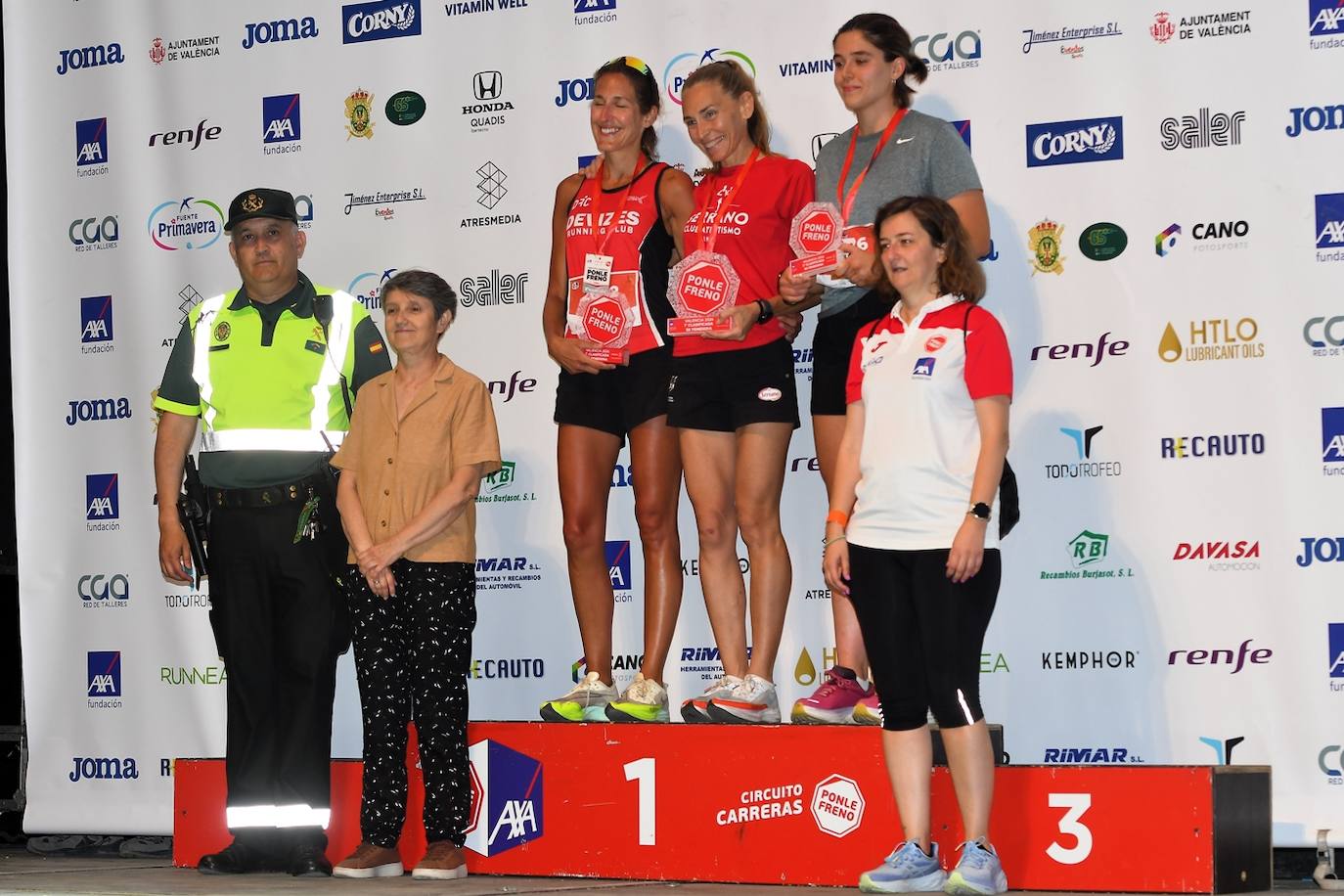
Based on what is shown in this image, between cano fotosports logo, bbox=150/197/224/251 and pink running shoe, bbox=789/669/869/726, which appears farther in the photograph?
cano fotosports logo, bbox=150/197/224/251

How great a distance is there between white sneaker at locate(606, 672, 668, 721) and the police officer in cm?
79

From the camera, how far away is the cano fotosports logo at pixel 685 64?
5.37 meters

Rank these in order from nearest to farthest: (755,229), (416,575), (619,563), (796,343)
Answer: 1. (416,575)
2. (755,229)
3. (796,343)
4. (619,563)

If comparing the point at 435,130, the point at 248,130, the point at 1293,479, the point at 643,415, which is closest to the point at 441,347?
the point at 435,130

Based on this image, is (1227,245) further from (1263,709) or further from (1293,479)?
(1263,709)

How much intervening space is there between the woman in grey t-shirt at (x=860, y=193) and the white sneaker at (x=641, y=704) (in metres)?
0.42

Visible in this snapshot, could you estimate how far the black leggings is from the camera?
11.6ft

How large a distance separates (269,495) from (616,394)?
1000 mm

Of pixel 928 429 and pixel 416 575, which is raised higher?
pixel 928 429

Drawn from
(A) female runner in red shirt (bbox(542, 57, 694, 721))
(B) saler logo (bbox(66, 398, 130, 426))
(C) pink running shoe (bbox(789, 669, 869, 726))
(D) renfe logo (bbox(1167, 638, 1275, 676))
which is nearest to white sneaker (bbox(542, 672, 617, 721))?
(A) female runner in red shirt (bbox(542, 57, 694, 721))

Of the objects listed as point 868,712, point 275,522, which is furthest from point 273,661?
point 868,712

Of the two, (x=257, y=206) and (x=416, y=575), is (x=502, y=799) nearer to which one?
(x=416, y=575)

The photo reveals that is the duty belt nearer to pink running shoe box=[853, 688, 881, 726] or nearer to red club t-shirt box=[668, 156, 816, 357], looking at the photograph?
red club t-shirt box=[668, 156, 816, 357]

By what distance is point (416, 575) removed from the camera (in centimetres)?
423
